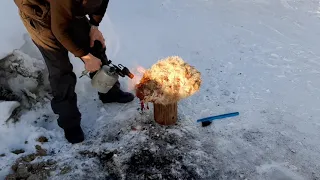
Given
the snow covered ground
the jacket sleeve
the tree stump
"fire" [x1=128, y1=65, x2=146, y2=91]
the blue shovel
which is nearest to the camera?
the jacket sleeve

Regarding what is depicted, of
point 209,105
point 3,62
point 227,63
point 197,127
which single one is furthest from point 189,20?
point 3,62

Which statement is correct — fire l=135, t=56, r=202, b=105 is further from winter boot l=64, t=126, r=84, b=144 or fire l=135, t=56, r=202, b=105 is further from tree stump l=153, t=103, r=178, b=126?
winter boot l=64, t=126, r=84, b=144

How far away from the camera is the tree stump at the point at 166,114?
11.4ft

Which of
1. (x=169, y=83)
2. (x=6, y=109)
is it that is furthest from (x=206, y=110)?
(x=6, y=109)

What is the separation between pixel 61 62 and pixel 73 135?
796mm

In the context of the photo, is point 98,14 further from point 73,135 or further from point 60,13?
point 73,135

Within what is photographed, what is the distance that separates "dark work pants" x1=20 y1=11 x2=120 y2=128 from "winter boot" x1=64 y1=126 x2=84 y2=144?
0.05m

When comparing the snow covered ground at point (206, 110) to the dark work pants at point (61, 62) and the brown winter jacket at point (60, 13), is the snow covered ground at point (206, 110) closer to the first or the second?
the dark work pants at point (61, 62)

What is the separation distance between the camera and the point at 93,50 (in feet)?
11.2

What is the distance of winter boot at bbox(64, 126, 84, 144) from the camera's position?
3.49 meters

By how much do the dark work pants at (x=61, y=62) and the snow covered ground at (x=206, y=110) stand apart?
1.09 feet

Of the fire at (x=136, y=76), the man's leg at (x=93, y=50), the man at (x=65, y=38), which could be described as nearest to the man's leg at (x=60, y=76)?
the man at (x=65, y=38)

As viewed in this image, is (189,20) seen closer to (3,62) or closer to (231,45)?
(231,45)

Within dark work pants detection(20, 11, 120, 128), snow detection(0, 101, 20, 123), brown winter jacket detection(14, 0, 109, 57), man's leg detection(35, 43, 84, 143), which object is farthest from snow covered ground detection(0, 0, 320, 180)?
brown winter jacket detection(14, 0, 109, 57)
